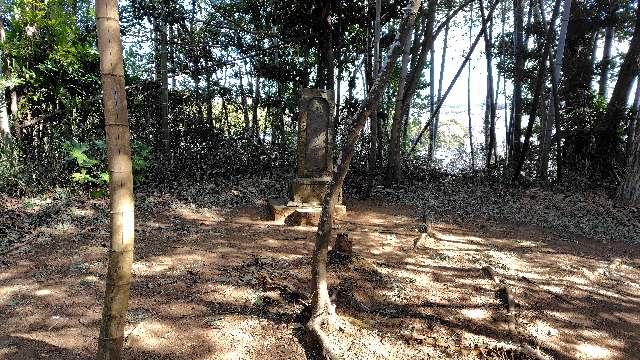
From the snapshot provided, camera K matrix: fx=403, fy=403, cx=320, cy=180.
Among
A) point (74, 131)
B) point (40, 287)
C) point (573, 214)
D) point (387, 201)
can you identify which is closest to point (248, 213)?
point (387, 201)

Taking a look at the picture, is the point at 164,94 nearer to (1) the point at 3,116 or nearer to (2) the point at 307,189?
(1) the point at 3,116

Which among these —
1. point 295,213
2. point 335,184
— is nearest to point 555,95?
point 295,213

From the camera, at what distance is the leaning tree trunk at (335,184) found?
2971mm

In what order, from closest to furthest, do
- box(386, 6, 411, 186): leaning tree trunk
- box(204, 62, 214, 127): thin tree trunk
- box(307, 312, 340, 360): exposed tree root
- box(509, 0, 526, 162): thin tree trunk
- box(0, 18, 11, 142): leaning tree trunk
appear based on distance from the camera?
box(307, 312, 340, 360): exposed tree root < box(0, 18, 11, 142): leaning tree trunk < box(386, 6, 411, 186): leaning tree trunk < box(509, 0, 526, 162): thin tree trunk < box(204, 62, 214, 127): thin tree trunk

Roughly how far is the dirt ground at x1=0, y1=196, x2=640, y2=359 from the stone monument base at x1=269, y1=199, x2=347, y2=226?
0.24 metres

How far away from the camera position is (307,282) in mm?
4023

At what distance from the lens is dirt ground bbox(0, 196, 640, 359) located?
9.98ft

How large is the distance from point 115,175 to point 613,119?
1176 cm

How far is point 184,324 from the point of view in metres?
3.26

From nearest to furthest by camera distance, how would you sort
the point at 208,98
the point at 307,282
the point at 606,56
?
1. the point at 307,282
2. the point at 208,98
3. the point at 606,56

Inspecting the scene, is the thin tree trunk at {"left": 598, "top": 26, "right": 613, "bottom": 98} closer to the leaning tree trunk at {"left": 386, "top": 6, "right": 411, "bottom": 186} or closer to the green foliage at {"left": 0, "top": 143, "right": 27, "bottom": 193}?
the leaning tree trunk at {"left": 386, "top": 6, "right": 411, "bottom": 186}

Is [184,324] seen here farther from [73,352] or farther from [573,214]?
[573,214]

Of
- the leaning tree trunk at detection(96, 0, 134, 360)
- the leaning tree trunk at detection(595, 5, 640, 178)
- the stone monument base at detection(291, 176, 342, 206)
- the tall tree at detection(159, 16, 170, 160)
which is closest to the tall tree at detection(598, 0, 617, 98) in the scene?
the leaning tree trunk at detection(595, 5, 640, 178)

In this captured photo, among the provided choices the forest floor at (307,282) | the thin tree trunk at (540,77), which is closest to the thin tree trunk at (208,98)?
the forest floor at (307,282)
